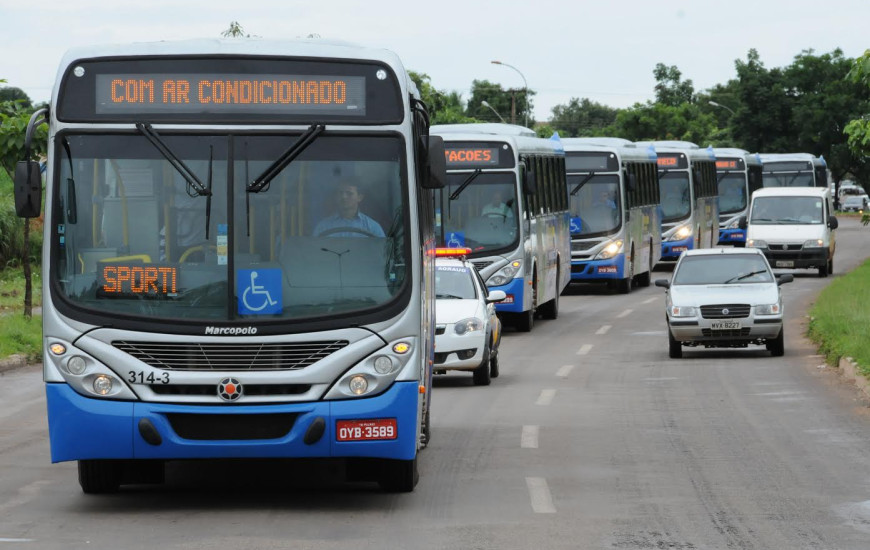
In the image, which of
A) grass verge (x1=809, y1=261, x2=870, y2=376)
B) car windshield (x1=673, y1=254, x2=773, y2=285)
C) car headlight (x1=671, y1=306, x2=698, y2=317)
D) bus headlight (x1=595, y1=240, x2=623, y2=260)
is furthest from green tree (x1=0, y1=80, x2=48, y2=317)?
bus headlight (x1=595, y1=240, x2=623, y2=260)

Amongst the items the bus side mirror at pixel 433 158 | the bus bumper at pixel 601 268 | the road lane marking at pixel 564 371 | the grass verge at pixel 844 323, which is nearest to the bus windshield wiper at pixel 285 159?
the bus side mirror at pixel 433 158

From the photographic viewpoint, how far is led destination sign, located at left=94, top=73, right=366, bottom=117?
1004 cm

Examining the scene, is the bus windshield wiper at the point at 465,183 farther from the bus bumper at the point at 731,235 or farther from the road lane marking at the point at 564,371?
the bus bumper at the point at 731,235

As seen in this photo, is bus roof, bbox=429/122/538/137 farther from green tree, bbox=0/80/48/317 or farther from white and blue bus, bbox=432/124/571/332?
green tree, bbox=0/80/48/317

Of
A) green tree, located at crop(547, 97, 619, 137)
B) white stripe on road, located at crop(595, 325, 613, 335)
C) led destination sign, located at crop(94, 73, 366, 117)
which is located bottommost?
white stripe on road, located at crop(595, 325, 613, 335)

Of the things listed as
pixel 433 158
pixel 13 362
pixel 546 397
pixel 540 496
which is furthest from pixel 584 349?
pixel 433 158

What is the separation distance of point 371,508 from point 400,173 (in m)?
2.09

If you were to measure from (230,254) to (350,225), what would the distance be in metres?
0.75

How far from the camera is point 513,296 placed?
26391 mm

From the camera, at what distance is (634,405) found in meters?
16.8

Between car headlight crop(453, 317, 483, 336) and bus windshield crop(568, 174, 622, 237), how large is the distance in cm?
1774

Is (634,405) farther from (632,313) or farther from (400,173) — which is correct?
(632,313)

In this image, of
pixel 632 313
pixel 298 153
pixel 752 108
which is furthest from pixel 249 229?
pixel 752 108

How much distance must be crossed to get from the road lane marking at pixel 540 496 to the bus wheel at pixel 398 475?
79cm
